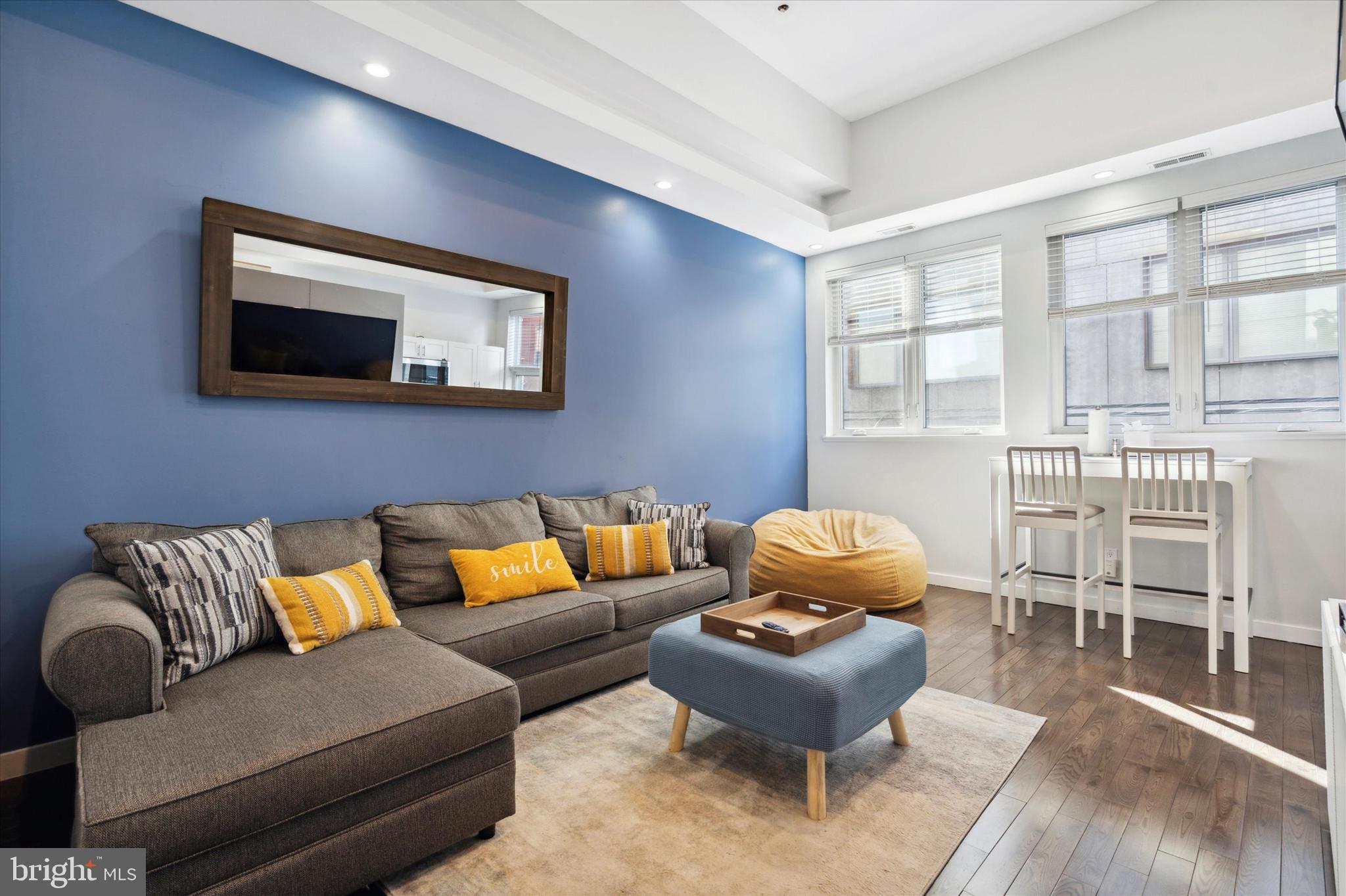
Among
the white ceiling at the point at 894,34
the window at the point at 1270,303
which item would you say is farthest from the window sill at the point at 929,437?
the white ceiling at the point at 894,34

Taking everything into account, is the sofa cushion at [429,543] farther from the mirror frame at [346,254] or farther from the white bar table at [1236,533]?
the white bar table at [1236,533]

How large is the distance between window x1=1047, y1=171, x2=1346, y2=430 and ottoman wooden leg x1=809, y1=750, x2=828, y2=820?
3447 mm

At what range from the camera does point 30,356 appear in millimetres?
2125

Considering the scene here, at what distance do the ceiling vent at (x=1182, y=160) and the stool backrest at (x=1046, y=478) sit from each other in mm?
1693

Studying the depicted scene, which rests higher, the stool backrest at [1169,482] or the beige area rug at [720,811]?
the stool backrest at [1169,482]

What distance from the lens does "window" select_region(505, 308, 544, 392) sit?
344 cm

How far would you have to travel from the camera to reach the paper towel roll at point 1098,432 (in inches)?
155

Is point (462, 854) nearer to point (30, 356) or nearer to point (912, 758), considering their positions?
point (912, 758)

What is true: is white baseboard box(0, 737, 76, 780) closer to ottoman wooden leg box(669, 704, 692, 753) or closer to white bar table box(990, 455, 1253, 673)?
ottoman wooden leg box(669, 704, 692, 753)

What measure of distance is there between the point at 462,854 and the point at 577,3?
332 centimetres

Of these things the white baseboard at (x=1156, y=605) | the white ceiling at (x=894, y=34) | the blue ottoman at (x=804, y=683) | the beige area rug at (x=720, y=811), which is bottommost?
the beige area rug at (x=720, y=811)

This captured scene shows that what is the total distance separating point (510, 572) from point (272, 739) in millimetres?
1362

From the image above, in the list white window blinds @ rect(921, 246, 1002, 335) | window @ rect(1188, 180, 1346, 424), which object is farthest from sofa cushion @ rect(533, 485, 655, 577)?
window @ rect(1188, 180, 1346, 424)

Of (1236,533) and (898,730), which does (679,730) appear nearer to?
(898,730)
